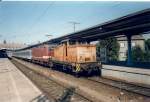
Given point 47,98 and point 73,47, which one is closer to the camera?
point 47,98

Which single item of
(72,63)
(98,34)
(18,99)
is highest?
(98,34)

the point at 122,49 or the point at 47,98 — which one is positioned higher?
the point at 122,49

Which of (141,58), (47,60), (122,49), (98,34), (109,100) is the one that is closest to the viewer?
(109,100)

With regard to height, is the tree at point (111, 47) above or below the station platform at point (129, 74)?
above

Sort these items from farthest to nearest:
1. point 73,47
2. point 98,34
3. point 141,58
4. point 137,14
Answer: point 141,58 < point 98,34 < point 73,47 < point 137,14

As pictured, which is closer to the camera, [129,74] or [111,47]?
[129,74]

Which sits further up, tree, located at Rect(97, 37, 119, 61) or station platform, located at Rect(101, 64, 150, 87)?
tree, located at Rect(97, 37, 119, 61)

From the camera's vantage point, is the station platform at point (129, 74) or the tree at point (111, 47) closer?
the station platform at point (129, 74)

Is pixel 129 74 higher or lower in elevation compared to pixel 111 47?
lower

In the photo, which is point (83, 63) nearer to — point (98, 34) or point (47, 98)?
point (98, 34)

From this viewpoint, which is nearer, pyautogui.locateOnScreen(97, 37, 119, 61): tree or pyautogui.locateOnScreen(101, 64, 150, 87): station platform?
pyautogui.locateOnScreen(101, 64, 150, 87): station platform

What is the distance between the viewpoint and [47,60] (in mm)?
34781

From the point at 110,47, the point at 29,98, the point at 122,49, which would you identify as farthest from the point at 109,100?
the point at 122,49

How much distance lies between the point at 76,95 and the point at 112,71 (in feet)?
29.8
